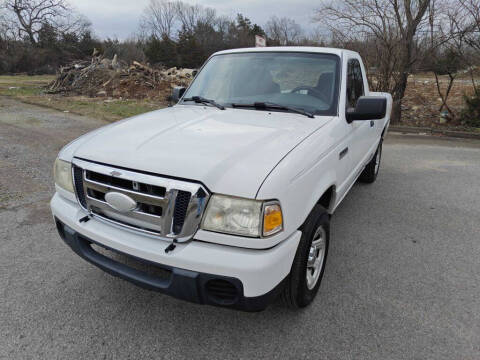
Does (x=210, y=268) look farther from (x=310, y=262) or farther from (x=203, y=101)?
(x=203, y=101)

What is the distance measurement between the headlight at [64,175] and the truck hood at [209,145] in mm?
133

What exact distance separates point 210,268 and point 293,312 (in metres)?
0.97

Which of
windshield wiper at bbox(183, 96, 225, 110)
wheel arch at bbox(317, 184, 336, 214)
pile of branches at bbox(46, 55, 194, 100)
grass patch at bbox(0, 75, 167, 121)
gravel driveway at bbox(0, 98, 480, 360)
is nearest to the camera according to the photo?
gravel driveway at bbox(0, 98, 480, 360)

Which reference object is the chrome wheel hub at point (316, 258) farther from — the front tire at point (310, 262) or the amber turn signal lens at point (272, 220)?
the amber turn signal lens at point (272, 220)

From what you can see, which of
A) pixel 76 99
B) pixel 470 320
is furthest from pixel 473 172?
pixel 76 99

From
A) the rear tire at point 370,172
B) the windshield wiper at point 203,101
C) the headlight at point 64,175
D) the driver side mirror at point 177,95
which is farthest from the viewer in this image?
the rear tire at point 370,172

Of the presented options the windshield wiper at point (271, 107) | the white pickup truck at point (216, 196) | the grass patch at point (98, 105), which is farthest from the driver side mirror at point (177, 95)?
the grass patch at point (98, 105)

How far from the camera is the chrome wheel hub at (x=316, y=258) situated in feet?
8.19

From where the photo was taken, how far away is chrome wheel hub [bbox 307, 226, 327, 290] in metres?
2.50

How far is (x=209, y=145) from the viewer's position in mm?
2186

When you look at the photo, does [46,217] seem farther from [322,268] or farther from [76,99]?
[76,99]

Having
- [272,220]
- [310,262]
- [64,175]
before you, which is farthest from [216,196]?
[64,175]

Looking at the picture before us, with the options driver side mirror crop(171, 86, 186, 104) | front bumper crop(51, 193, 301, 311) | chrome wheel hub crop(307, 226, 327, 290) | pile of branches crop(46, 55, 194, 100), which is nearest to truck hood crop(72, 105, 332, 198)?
front bumper crop(51, 193, 301, 311)

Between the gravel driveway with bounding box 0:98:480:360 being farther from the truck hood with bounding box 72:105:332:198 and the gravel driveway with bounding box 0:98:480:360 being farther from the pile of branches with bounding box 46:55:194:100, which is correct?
the pile of branches with bounding box 46:55:194:100
